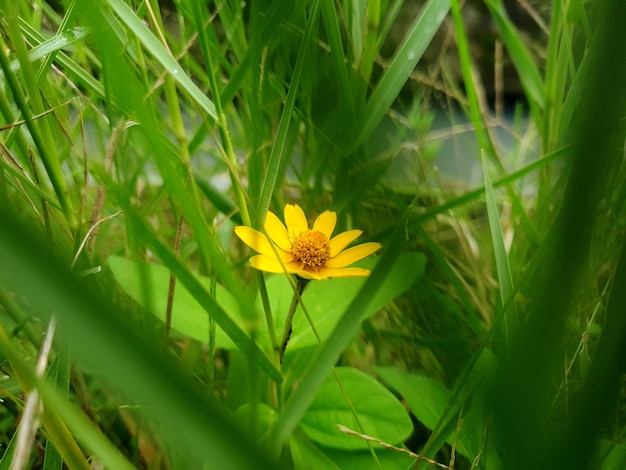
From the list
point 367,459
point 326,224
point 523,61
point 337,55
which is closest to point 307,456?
point 367,459

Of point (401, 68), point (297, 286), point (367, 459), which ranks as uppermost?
point (401, 68)

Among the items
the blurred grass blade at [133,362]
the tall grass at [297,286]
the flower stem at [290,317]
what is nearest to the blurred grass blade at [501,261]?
the tall grass at [297,286]

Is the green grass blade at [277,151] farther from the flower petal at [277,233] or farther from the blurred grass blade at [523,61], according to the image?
the blurred grass blade at [523,61]

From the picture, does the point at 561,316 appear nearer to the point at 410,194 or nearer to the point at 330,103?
the point at 330,103

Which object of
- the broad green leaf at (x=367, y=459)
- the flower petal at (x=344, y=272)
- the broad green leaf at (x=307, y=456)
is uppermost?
the flower petal at (x=344, y=272)

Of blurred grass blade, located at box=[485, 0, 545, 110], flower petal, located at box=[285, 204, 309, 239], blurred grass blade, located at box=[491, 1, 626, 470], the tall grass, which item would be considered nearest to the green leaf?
the tall grass

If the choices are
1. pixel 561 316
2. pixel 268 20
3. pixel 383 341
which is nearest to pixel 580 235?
pixel 561 316

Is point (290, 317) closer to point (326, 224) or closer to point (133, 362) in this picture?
point (326, 224)
